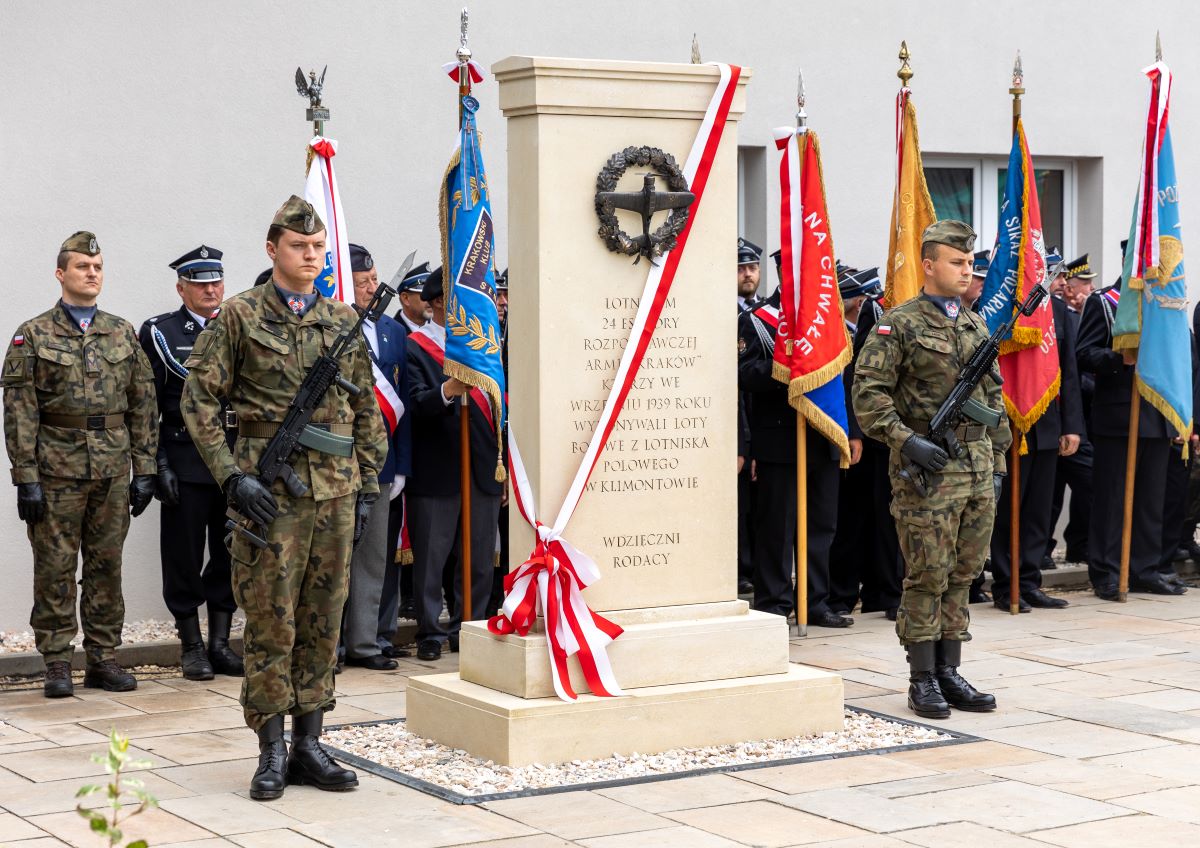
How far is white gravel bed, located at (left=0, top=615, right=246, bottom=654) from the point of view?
29.7ft

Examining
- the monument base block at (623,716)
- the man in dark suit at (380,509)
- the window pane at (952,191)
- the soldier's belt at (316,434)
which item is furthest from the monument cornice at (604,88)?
the window pane at (952,191)

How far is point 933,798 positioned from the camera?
6031 millimetres

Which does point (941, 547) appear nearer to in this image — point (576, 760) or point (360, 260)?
point (576, 760)

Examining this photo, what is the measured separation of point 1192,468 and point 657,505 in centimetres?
621

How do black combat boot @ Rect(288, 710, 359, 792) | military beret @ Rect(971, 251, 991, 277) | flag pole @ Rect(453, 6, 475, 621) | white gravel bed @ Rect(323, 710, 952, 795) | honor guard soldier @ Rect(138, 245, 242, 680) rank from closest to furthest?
1. black combat boot @ Rect(288, 710, 359, 792)
2. white gravel bed @ Rect(323, 710, 952, 795)
3. honor guard soldier @ Rect(138, 245, 242, 680)
4. flag pole @ Rect(453, 6, 475, 621)
5. military beret @ Rect(971, 251, 991, 277)

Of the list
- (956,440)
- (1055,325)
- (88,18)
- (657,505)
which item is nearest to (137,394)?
(88,18)

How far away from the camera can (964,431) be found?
7.37 meters

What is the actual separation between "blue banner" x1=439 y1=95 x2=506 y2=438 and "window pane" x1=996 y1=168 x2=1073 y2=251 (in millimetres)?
6056

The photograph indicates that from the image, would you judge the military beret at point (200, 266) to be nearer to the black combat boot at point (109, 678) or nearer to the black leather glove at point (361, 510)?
the black combat boot at point (109, 678)

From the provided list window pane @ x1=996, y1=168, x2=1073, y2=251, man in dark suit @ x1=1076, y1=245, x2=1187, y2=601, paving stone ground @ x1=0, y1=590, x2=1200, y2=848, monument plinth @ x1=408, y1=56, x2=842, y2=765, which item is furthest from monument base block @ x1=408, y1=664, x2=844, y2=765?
window pane @ x1=996, y1=168, x2=1073, y2=251

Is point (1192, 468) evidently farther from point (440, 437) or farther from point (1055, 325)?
point (440, 437)

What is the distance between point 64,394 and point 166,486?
0.70 meters

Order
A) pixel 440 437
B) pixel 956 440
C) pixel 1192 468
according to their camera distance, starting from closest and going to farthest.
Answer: pixel 956 440, pixel 440 437, pixel 1192 468

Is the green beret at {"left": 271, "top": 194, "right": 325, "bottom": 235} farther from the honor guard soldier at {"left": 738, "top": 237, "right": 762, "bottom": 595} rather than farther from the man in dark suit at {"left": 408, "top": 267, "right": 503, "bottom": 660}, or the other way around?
the honor guard soldier at {"left": 738, "top": 237, "right": 762, "bottom": 595}
